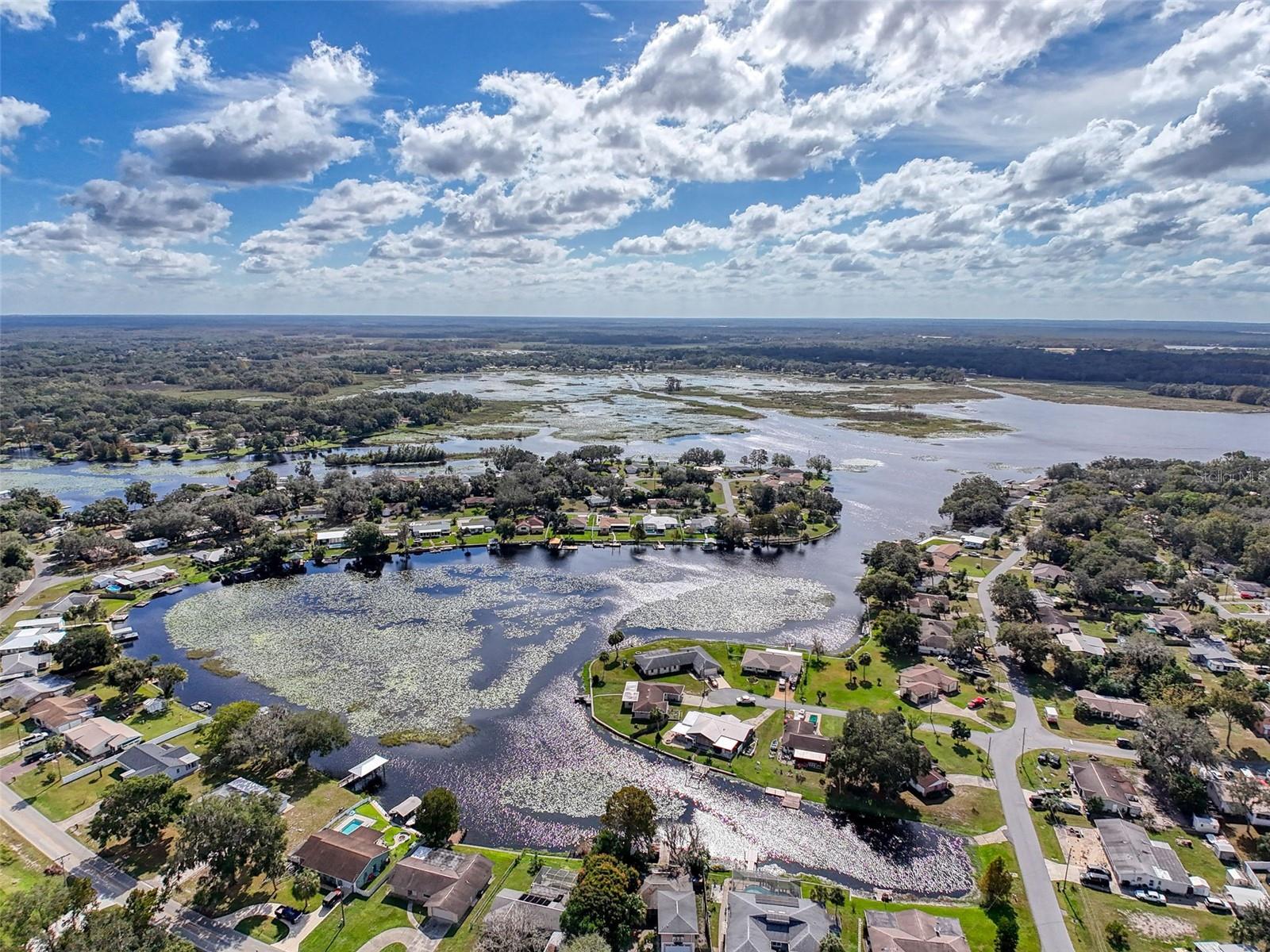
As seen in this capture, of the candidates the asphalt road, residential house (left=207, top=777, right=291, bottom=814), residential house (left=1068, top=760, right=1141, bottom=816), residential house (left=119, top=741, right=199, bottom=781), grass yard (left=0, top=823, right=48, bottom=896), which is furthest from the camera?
residential house (left=119, top=741, right=199, bottom=781)

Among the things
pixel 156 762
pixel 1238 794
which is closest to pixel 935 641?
pixel 1238 794

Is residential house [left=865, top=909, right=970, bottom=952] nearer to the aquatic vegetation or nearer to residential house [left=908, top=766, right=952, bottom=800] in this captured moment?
the aquatic vegetation

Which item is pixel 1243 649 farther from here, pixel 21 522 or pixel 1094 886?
pixel 21 522

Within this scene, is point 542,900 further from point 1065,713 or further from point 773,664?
point 1065,713

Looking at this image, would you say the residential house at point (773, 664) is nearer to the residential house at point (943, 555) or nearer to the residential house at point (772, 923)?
the residential house at point (772, 923)

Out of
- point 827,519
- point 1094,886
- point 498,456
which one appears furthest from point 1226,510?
point 498,456

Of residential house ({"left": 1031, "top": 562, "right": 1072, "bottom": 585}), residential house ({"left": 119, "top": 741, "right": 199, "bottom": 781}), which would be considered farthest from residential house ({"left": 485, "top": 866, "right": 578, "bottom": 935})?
residential house ({"left": 1031, "top": 562, "right": 1072, "bottom": 585})
